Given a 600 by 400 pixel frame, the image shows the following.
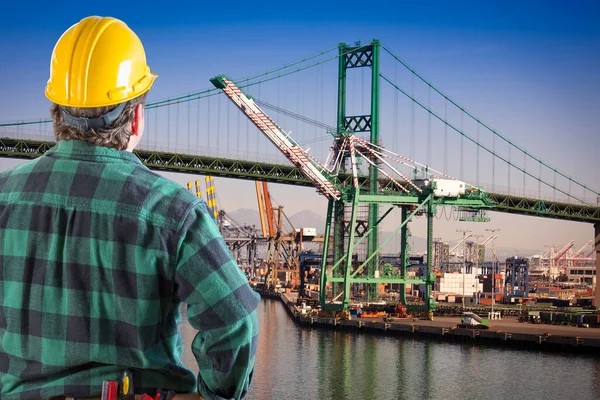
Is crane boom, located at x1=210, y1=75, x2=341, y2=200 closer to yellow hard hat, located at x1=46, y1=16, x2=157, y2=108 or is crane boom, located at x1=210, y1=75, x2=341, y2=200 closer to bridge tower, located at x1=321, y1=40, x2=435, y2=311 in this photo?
bridge tower, located at x1=321, y1=40, x2=435, y2=311

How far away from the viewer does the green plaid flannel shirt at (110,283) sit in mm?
2043

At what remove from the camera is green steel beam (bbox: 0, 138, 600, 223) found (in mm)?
70125

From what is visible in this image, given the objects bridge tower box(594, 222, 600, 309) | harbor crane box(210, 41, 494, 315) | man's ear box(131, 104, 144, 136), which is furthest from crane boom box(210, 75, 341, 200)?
man's ear box(131, 104, 144, 136)

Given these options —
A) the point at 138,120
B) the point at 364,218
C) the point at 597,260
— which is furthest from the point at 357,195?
the point at 138,120

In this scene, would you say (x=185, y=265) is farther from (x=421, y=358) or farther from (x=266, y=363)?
(x=421, y=358)

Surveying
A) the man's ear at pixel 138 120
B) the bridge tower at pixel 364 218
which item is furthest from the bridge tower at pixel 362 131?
the man's ear at pixel 138 120

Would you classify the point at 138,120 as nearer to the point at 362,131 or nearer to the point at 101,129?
the point at 101,129

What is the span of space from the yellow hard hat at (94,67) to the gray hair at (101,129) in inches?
0.8

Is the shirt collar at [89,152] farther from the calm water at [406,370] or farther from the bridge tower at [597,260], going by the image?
the bridge tower at [597,260]

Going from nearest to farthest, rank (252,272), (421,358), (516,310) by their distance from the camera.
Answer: (421,358) → (516,310) → (252,272)

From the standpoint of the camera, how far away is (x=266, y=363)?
42.0 meters

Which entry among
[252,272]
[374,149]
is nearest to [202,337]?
[374,149]

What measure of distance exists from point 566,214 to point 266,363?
4705 centimetres

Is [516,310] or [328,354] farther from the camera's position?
[516,310]
